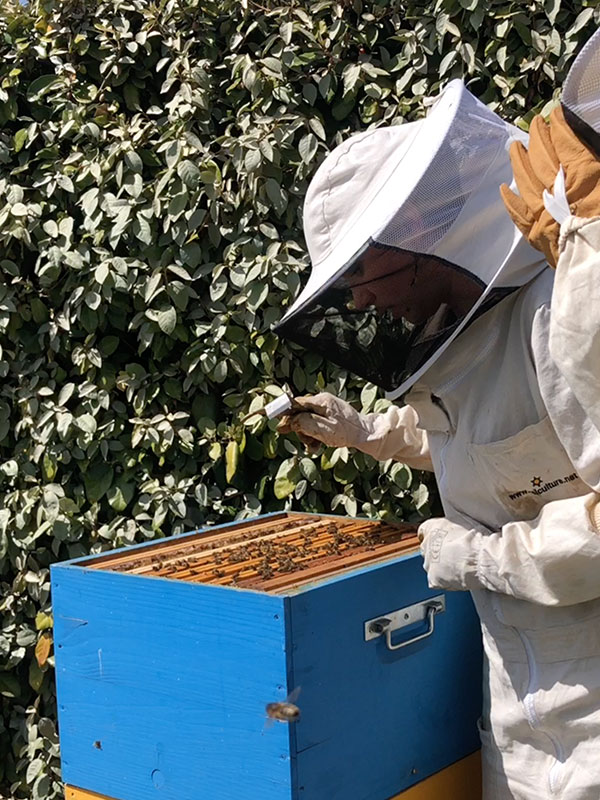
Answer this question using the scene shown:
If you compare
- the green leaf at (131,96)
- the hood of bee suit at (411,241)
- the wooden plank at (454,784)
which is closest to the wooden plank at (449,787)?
the wooden plank at (454,784)

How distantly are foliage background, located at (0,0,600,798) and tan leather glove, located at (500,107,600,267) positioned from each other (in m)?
1.09

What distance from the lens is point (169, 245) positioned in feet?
10.0

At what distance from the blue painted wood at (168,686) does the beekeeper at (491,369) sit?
0.39 meters

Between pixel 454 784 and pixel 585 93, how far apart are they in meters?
1.52

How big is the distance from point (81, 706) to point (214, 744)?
0.38 metres

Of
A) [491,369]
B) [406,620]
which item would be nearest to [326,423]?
[406,620]

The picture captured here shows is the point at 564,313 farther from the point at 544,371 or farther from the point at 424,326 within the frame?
the point at 424,326

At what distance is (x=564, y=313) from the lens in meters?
1.45

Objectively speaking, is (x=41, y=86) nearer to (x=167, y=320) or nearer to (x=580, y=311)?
(x=167, y=320)

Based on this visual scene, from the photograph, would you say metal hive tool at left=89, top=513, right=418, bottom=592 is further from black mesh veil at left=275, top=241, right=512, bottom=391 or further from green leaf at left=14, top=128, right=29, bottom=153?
green leaf at left=14, top=128, right=29, bottom=153

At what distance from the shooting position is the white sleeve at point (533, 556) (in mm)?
1607

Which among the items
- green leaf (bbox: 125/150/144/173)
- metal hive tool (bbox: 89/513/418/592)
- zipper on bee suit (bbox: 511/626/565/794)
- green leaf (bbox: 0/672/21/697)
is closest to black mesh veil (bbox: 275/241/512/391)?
metal hive tool (bbox: 89/513/418/592)

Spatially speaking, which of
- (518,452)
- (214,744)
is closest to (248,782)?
(214,744)

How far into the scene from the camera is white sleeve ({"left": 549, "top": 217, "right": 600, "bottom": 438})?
4.66 feet
